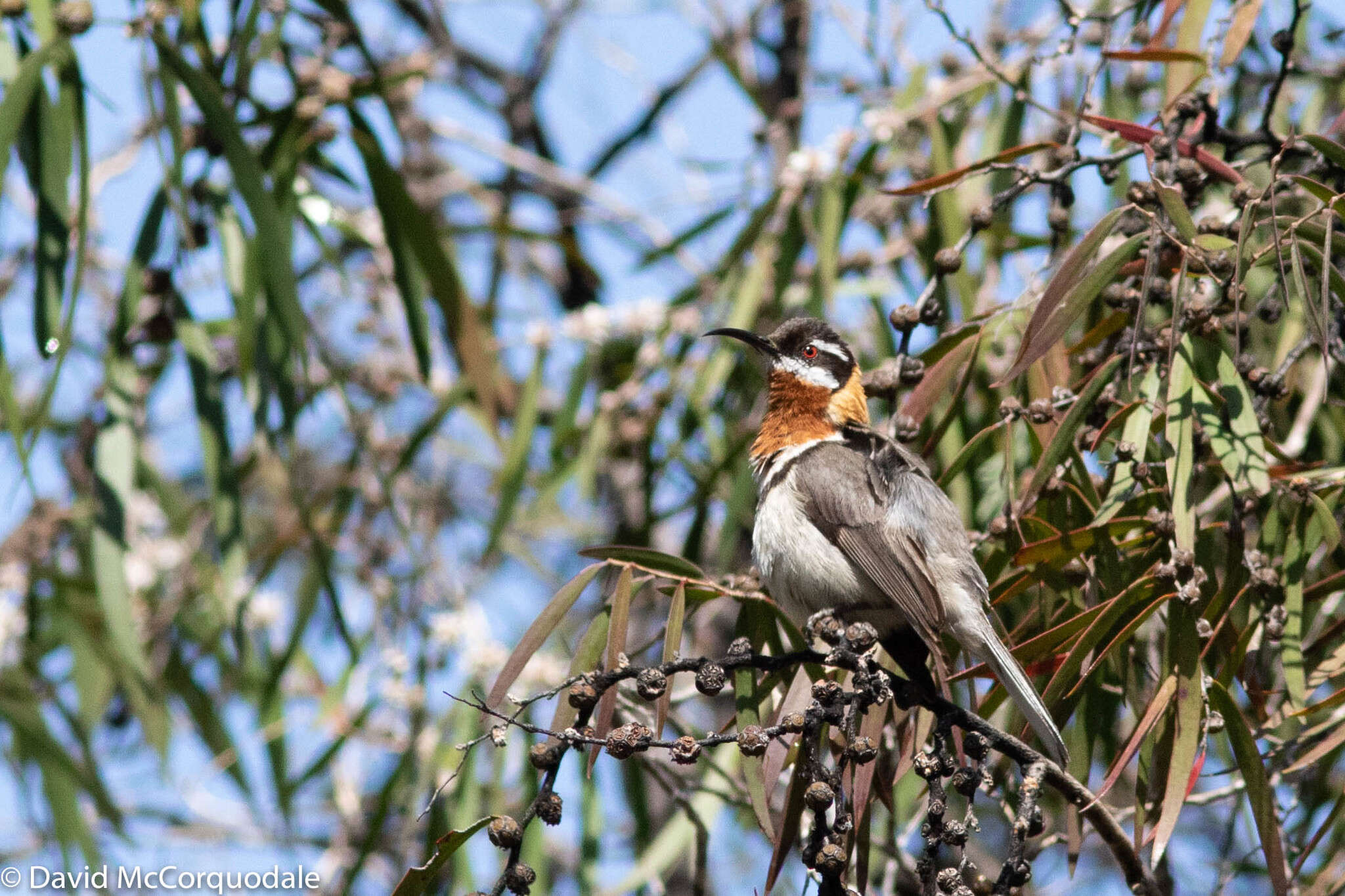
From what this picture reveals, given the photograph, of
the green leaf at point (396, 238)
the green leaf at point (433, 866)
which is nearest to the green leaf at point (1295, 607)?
the green leaf at point (433, 866)

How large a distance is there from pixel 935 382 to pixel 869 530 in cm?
40

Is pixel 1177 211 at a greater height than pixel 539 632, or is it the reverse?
pixel 1177 211

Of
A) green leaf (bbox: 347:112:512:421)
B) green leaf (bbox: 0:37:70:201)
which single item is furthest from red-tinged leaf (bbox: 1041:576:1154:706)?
green leaf (bbox: 0:37:70:201)

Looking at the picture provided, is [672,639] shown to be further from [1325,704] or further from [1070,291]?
[1325,704]

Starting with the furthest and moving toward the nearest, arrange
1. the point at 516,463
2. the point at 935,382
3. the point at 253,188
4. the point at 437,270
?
1. the point at 516,463
2. the point at 437,270
3. the point at 253,188
4. the point at 935,382

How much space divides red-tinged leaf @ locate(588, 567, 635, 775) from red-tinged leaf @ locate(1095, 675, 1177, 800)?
102 centimetres

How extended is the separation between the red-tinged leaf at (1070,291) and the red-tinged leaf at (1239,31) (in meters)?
0.95

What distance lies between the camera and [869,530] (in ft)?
11.3

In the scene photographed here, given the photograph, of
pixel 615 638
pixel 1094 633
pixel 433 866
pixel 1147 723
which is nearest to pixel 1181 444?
pixel 1094 633

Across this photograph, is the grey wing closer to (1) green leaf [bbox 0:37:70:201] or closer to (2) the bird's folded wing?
(2) the bird's folded wing

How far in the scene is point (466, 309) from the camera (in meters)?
4.75

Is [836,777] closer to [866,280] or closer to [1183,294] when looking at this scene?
[1183,294]

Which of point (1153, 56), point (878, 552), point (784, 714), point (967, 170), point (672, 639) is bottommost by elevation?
point (784, 714)

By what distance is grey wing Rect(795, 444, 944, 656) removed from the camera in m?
3.22
